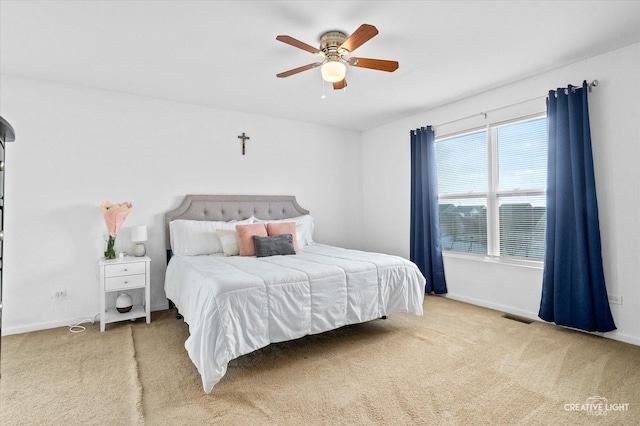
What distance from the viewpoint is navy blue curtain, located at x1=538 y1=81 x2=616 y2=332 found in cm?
295

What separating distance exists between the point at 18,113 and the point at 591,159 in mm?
5320

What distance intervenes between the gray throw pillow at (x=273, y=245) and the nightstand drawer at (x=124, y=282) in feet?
3.87

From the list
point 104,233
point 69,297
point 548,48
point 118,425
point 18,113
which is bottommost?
point 118,425

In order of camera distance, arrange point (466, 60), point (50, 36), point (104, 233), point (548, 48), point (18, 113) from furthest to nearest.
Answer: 1. point (104, 233)
2. point (18, 113)
3. point (466, 60)
4. point (548, 48)
5. point (50, 36)

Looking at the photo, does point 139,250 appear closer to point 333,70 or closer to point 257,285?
point 257,285

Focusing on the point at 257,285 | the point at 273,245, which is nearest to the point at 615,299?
the point at 257,285

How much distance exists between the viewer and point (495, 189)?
387 cm

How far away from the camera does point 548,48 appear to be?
9.44 feet

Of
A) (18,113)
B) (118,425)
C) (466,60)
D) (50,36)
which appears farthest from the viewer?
(18,113)

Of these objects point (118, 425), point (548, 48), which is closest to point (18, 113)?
point (118, 425)

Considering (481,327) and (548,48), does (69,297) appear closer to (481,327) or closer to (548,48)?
(481,327)

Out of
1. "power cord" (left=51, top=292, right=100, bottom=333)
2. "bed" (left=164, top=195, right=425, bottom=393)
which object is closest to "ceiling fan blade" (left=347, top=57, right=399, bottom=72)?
"bed" (left=164, top=195, right=425, bottom=393)

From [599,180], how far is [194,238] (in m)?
3.97

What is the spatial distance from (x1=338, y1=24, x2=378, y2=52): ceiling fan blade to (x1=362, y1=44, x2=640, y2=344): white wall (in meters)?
2.17
